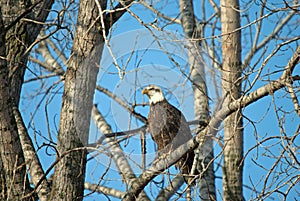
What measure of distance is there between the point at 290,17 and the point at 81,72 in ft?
19.7

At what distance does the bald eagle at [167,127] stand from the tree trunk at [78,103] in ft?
4.87

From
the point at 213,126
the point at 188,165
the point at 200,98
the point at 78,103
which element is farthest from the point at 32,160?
the point at 200,98

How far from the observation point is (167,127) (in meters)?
6.45

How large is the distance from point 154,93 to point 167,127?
0.62m

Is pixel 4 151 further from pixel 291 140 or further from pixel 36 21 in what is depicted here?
pixel 291 140

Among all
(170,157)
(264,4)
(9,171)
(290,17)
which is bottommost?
(9,171)

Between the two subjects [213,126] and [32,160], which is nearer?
[213,126]

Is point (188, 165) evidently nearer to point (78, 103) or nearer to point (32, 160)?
point (78, 103)

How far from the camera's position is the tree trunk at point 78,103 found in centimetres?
452

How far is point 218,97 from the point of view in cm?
528

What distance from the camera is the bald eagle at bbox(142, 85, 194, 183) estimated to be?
20.5 feet

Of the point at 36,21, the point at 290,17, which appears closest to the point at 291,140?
the point at 36,21

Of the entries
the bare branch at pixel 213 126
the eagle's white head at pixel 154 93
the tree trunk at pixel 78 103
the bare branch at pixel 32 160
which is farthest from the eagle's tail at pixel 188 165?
the bare branch at pixel 32 160

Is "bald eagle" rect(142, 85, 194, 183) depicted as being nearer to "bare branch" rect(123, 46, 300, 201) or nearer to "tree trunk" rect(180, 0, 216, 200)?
"tree trunk" rect(180, 0, 216, 200)
